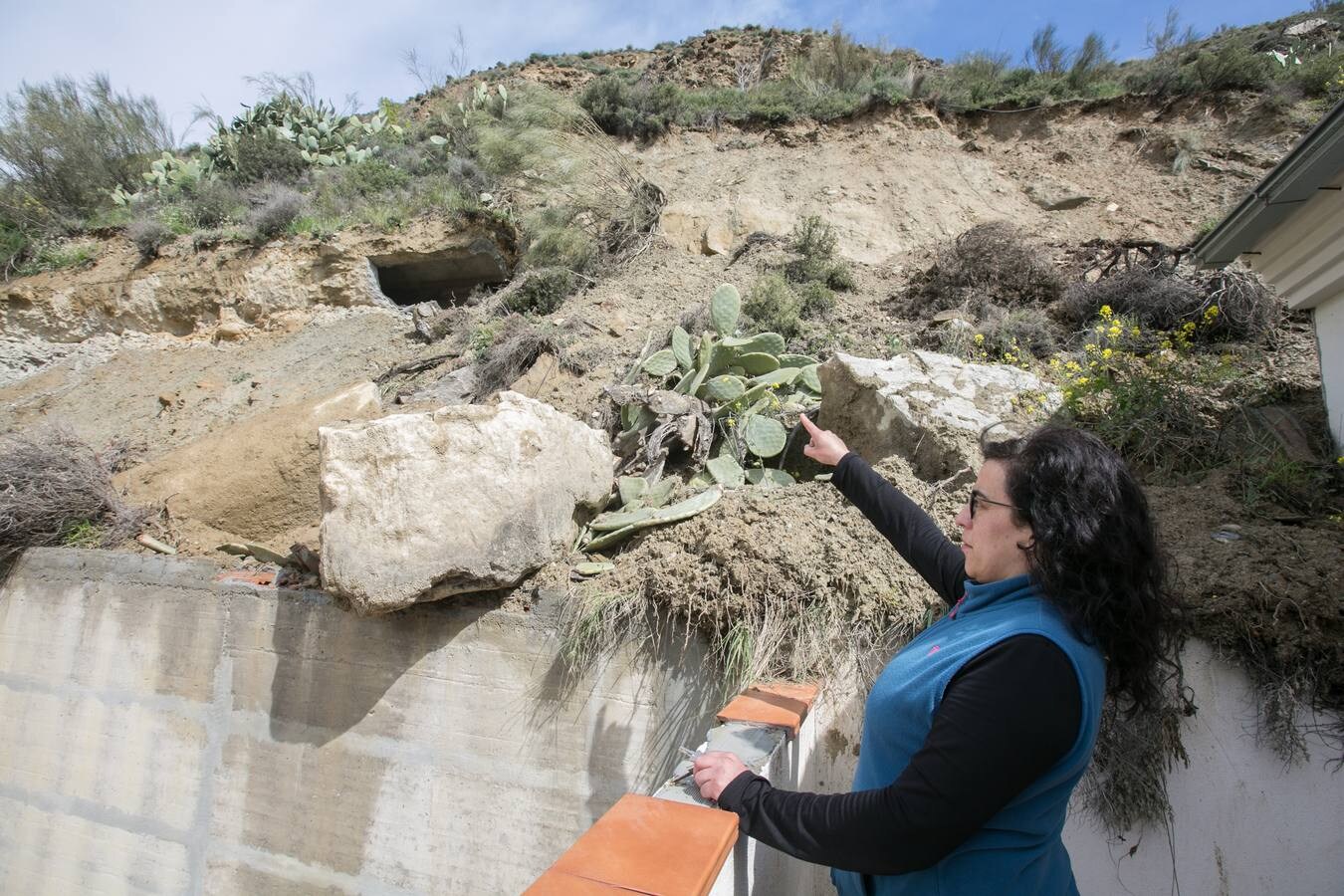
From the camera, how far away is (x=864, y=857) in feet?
4.03

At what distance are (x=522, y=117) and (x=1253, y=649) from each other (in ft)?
32.1

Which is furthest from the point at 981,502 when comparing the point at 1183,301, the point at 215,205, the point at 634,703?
the point at 215,205

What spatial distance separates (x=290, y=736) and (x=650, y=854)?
3428mm

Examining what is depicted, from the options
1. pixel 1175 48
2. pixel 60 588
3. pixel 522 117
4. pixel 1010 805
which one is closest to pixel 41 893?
pixel 60 588

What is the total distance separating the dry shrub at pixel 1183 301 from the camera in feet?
16.2

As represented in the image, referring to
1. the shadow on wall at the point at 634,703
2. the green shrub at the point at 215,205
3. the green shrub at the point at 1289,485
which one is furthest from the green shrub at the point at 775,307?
the green shrub at the point at 215,205

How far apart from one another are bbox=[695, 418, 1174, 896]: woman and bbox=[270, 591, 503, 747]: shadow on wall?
2.44m

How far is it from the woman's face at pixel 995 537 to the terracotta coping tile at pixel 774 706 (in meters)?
0.94

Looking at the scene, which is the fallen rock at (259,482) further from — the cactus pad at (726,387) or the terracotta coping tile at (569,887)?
the terracotta coping tile at (569,887)

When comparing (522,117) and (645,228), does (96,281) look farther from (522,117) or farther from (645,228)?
(645,228)

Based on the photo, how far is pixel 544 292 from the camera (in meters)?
8.02

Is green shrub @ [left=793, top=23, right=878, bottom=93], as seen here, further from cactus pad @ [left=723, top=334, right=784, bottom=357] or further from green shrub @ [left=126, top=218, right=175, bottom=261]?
green shrub @ [left=126, top=218, right=175, bottom=261]

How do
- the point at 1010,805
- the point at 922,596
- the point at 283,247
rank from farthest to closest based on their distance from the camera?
the point at 283,247
the point at 922,596
the point at 1010,805

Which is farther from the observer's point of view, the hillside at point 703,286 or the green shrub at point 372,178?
the green shrub at point 372,178
